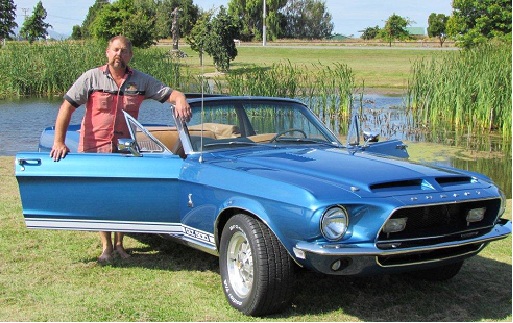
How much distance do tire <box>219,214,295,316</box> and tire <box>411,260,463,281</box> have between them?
55.5 inches

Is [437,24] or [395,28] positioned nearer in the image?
[395,28]

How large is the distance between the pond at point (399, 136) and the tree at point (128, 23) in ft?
62.8

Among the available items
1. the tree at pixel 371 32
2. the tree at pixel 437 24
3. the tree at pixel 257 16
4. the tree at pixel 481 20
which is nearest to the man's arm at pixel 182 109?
the tree at pixel 481 20

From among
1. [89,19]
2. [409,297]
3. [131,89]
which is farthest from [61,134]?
[89,19]

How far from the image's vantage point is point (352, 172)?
515 cm

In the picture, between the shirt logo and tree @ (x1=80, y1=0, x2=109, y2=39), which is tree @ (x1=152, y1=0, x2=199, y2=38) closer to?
the shirt logo

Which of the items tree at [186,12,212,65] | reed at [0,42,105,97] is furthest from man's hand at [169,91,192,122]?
reed at [0,42,105,97]

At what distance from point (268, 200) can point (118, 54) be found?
2162mm

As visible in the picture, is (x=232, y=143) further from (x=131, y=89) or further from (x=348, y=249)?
(x=348, y=249)

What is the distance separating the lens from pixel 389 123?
19.8m

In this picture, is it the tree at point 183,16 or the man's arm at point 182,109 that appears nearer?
the man's arm at point 182,109

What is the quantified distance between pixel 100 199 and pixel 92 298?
767 mm

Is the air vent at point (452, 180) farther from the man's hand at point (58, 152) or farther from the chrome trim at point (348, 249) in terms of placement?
the man's hand at point (58, 152)

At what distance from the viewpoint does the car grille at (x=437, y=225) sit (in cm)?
478
